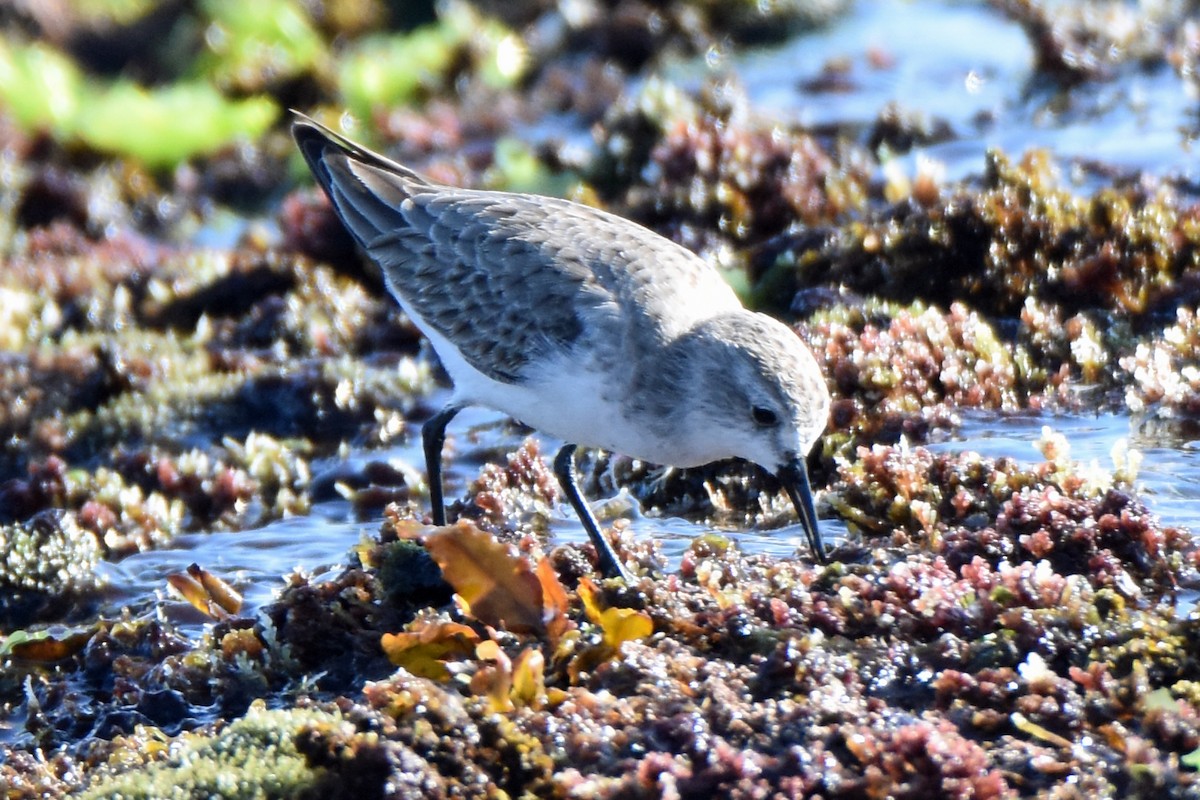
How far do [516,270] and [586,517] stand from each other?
103 cm

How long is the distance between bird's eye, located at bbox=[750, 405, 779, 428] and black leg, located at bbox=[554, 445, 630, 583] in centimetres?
61

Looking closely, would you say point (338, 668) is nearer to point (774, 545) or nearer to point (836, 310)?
point (774, 545)

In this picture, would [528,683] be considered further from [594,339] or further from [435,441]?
[435,441]

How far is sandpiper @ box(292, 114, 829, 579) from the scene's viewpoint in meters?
4.68

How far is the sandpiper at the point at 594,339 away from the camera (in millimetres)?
4676

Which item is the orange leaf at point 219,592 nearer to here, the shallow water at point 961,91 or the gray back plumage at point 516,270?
the gray back plumage at point 516,270

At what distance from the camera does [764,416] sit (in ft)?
15.2

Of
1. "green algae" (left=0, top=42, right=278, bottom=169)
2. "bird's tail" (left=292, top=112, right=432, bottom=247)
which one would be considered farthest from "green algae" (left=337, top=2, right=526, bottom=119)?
"bird's tail" (left=292, top=112, right=432, bottom=247)

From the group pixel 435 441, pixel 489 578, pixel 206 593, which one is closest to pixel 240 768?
pixel 489 578

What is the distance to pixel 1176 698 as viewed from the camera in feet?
12.0

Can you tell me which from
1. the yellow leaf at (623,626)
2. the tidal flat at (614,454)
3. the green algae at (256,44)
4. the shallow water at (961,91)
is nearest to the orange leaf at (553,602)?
the tidal flat at (614,454)

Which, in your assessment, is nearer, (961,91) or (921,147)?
(921,147)

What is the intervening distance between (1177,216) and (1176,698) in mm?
3882

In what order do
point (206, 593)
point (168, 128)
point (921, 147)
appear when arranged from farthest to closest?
point (168, 128) → point (921, 147) → point (206, 593)
